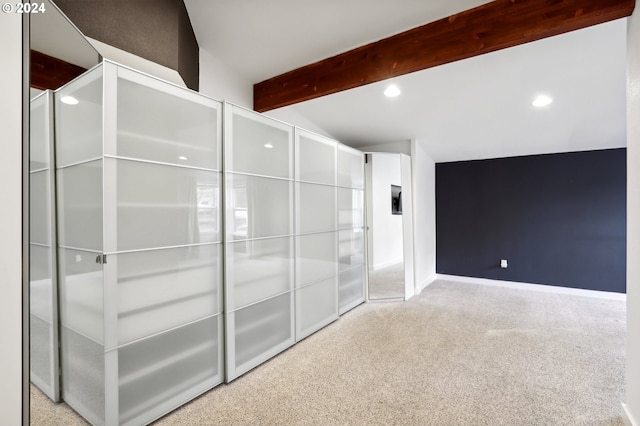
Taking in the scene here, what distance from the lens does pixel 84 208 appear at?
159cm

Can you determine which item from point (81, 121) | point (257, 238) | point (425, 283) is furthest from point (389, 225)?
point (81, 121)

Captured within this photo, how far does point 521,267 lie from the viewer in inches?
187

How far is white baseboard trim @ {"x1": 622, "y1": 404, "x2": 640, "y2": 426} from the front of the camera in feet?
5.57

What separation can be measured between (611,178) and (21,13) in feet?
19.1

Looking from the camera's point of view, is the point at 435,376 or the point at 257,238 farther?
the point at 257,238

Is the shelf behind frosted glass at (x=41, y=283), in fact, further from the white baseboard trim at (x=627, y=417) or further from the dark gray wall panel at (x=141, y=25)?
the white baseboard trim at (x=627, y=417)

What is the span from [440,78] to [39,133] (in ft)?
9.94

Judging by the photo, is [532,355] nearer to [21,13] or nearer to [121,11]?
[21,13]

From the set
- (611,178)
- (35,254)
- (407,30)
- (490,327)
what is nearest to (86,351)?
(35,254)

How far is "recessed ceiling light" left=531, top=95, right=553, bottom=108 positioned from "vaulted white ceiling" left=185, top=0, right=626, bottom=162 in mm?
62

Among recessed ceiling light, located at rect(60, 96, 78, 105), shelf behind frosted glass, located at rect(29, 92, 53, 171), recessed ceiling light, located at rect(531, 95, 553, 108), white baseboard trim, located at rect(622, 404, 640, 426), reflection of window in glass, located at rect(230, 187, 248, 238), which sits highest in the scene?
recessed ceiling light, located at rect(531, 95, 553, 108)

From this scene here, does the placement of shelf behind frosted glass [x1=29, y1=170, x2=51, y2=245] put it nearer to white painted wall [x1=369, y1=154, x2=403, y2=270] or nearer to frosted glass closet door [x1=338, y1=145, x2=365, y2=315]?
frosted glass closet door [x1=338, y1=145, x2=365, y2=315]

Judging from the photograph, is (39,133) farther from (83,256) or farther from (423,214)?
(423,214)

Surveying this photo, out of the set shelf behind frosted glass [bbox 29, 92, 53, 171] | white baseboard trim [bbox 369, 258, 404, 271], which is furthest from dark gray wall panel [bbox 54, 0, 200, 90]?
white baseboard trim [bbox 369, 258, 404, 271]
